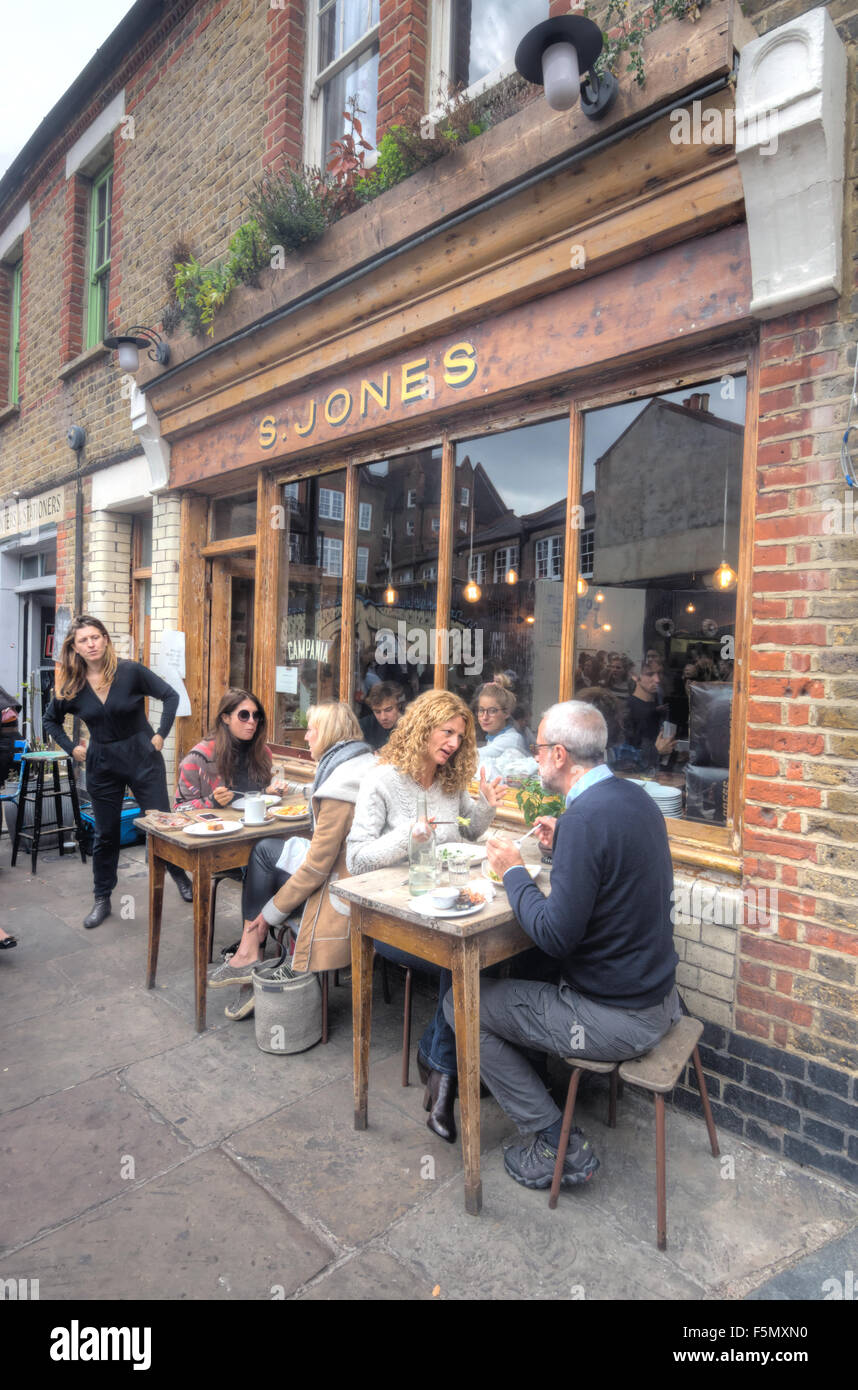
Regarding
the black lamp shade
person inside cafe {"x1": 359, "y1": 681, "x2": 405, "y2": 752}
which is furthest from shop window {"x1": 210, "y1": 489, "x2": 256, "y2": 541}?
the black lamp shade

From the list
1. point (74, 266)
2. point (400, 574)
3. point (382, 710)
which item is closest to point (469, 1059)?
point (382, 710)

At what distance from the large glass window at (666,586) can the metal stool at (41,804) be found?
185 inches

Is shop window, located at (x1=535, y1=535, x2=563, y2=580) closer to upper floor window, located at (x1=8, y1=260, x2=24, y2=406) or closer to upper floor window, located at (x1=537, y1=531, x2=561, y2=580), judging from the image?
upper floor window, located at (x1=537, y1=531, x2=561, y2=580)

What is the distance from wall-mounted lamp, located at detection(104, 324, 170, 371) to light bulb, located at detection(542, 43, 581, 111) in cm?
421

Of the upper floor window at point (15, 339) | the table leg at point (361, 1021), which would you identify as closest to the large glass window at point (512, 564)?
the table leg at point (361, 1021)

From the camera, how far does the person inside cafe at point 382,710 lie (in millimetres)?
5156

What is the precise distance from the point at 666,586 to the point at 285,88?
4984mm

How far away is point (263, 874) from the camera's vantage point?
4082 mm

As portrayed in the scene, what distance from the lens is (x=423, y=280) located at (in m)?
4.09

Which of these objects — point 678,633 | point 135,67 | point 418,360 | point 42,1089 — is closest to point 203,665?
point 418,360

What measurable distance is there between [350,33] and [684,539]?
191 inches

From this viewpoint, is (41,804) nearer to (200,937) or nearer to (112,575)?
(112,575)
